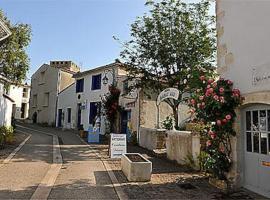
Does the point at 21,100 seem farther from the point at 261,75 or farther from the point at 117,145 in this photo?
the point at 261,75

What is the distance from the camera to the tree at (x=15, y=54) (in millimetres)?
17066

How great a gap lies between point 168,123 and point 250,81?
1007 cm

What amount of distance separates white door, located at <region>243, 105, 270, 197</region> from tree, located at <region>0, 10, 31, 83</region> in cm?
1473

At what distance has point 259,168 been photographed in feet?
21.8

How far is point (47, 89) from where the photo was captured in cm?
3153

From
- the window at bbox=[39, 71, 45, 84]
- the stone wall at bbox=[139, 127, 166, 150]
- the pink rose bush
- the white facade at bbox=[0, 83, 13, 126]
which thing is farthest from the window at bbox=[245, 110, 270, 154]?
the window at bbox=[39, 71, 45, 84]

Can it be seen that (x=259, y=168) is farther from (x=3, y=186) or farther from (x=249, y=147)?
(x=3, y=186)

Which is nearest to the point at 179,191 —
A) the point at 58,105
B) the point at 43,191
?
the point at 43,191

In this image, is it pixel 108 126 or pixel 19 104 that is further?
pixel 19 104

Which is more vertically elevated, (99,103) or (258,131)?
(99,103)

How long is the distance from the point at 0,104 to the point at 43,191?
11.0 meters

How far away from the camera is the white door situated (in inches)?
254

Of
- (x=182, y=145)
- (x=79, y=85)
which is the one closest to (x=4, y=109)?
(x=79, y=85)

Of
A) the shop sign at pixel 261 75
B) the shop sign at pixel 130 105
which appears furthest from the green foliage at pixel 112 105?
the shop sign at pixel 261 75
